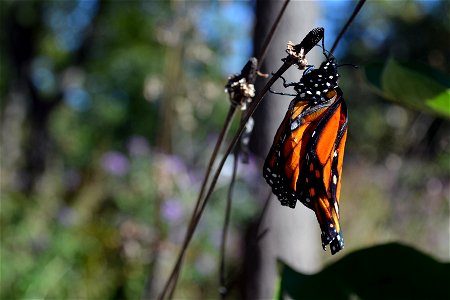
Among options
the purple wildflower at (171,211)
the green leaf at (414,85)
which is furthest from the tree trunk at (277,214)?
the purple wildflower at (171,211)

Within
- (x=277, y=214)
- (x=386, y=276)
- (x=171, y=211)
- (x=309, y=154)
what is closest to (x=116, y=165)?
(x=171, y=211)

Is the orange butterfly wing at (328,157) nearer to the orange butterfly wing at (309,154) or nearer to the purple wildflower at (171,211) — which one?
the orange butterfly wing at (309,154)

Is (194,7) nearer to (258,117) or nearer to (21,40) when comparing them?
(258,117)

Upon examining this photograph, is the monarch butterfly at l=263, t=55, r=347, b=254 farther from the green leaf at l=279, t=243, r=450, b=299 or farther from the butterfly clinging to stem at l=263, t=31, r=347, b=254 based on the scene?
the green leaf at l=279, t=243, r=450, b=299

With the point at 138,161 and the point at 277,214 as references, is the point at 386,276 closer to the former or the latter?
the point at 277,214

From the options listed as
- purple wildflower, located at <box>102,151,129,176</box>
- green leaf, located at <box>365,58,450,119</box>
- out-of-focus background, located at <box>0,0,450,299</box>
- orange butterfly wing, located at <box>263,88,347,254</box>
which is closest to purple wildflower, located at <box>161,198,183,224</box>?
out-of-focus background, located at <box>0,0,450,299</box>
